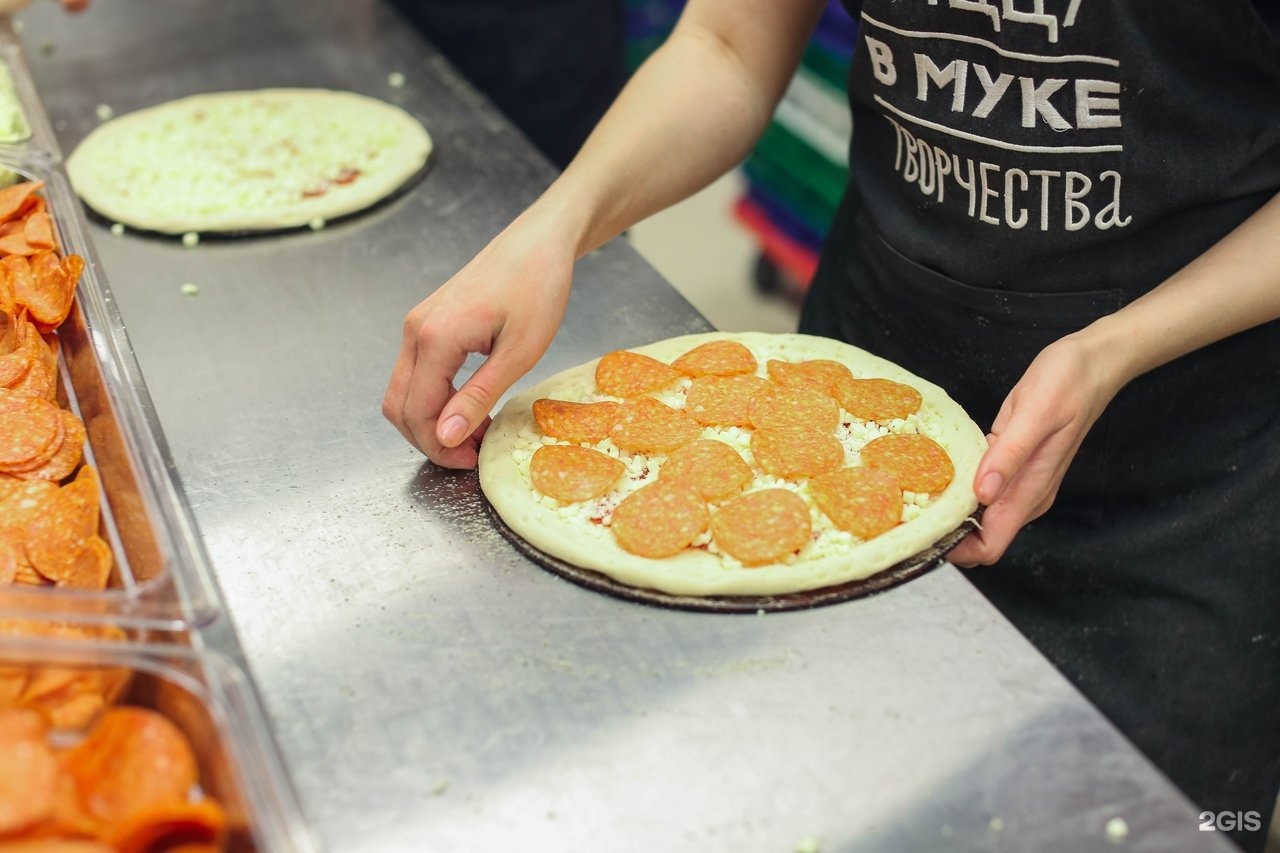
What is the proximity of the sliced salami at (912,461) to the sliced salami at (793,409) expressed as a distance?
0.07 m

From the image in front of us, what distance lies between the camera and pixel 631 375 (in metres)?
1.72

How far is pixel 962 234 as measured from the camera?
1738 millimetres

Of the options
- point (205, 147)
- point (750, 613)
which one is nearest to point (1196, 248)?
point (750, 613)

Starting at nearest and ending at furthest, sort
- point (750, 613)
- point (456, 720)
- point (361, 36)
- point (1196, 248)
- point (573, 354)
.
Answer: point (456, 720) → point (750, 613) → point (1196, 248) → point (573, 354) → point (361, 36)

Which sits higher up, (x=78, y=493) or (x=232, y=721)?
(x=232, y=721)

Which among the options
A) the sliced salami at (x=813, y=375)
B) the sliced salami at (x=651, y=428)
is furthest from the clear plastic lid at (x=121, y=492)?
the sliced salami at (x=813, y=375)

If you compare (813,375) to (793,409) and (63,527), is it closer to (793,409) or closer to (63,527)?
(793,409)

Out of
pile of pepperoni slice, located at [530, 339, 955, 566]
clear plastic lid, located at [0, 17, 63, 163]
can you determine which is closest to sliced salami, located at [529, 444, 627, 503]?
pile of pepperoni slice, located at [530, 339, 955, 566]

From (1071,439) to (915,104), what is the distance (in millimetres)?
552

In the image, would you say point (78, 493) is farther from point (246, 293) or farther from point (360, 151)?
point (360, 151)

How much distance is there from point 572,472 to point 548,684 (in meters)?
0.33

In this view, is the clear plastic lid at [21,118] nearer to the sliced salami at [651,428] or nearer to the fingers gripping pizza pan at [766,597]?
the sliced salami at [651,428]

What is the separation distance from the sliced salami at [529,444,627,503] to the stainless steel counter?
95 mm
